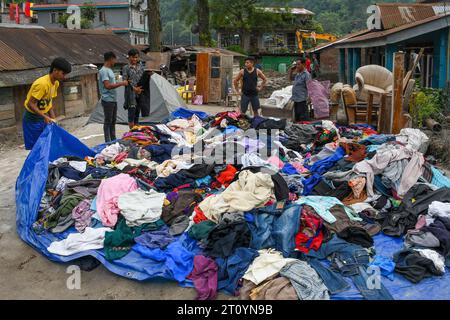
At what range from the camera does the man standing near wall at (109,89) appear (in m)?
7.61

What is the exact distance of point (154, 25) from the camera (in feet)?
74.7

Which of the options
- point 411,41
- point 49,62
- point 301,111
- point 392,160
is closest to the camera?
point 392,160

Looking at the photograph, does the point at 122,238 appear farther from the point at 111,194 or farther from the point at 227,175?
the point at 227,175

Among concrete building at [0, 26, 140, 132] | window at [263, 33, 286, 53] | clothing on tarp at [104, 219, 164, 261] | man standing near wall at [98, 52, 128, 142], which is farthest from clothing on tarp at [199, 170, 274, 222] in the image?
window at [263, 33, 286, 53]

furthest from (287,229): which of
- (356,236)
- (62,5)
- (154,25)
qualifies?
(62,5)

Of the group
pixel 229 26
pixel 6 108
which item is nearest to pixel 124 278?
pixel 6 108

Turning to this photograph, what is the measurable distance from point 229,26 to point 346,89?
111 ft

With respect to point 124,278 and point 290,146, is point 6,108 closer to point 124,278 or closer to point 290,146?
point 290,146

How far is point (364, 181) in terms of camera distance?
209 inches

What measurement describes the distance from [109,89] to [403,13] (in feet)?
45.7

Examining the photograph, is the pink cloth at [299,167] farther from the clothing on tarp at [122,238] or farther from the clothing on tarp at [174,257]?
the clothing on tarp at [174,257]

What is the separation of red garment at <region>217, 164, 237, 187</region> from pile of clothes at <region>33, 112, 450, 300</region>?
2cm

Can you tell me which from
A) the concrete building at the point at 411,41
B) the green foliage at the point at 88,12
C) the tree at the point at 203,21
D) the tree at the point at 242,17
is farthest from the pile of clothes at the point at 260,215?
the green foliage at the point at 88,12
